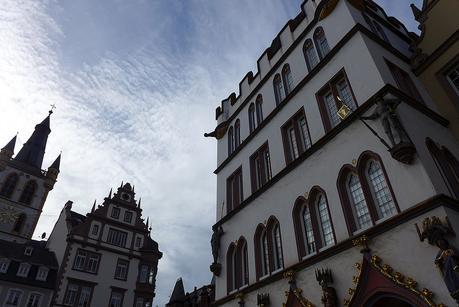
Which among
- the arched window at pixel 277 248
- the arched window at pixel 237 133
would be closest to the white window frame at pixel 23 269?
the arched window at pixel 237 133

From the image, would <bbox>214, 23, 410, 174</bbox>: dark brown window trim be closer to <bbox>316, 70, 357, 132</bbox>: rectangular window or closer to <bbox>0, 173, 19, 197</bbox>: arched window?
<bbox>316, 70, 357, 132</bbox>: rectangular window

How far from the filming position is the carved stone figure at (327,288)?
38.4 feet

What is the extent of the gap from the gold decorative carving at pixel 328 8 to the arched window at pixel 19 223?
56.1 metres

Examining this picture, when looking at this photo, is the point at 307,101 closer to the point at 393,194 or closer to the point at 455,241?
the point at 393,194

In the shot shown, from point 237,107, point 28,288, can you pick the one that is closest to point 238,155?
point 237,107

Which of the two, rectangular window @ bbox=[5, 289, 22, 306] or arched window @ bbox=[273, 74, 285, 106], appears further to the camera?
rectangular window @ bbox=[5, 289, 22, 306]

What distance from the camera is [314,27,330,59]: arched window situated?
17672 mm

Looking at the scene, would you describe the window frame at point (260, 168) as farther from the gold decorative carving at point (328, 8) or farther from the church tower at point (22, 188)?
the church tower at point (22, 188)

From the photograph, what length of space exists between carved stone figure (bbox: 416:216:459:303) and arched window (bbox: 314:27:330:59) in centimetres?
1036

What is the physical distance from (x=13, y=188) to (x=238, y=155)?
5101cm

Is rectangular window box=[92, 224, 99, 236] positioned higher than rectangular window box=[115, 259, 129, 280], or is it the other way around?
rectangular window box=[92, 224, 99, 236]

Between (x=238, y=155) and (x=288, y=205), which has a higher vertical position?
(x=238, y=155)

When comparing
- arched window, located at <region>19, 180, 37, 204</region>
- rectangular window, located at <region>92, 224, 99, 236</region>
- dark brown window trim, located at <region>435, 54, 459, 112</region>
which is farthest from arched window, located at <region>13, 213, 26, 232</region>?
dark brown window trim, located at <region>435, 54, 459, 112</region>

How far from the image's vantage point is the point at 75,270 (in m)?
40.5
